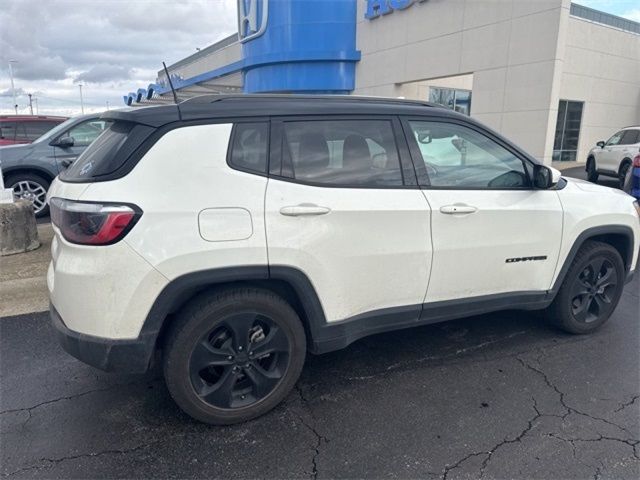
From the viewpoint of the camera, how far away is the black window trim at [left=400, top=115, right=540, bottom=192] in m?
2.94

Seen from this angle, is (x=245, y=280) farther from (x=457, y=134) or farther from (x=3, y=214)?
(x=3, y=214)

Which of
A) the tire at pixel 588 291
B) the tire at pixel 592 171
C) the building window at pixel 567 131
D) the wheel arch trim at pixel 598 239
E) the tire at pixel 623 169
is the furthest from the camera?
the building window at pixel 567 131

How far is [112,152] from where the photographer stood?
239 centimetres

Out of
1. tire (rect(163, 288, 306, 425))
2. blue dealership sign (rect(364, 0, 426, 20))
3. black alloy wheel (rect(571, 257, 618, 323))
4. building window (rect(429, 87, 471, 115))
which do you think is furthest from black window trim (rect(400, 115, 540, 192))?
building window (rect(429, 87, 471, 115))

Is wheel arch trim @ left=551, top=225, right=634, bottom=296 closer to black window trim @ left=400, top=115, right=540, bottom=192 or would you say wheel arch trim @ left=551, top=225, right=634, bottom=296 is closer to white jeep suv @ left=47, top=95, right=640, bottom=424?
white jeep suv @ left=47, top=95, right=640, bottom=424

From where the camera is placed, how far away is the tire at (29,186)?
23.9 feet

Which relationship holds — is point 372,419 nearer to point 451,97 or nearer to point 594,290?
point 594,290

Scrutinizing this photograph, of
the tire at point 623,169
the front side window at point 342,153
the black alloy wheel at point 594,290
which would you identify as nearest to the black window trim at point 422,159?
the front side window at point 342,153

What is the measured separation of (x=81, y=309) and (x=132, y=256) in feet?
1.33

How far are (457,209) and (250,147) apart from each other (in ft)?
4.51

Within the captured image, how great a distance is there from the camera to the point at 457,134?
3158 mm

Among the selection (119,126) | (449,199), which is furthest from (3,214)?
(449,199)

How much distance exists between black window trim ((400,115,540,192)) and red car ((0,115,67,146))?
10.00 m

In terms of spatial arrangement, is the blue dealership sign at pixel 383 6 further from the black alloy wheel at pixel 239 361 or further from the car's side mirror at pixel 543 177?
the black alloy wheel at pixel 239 361
